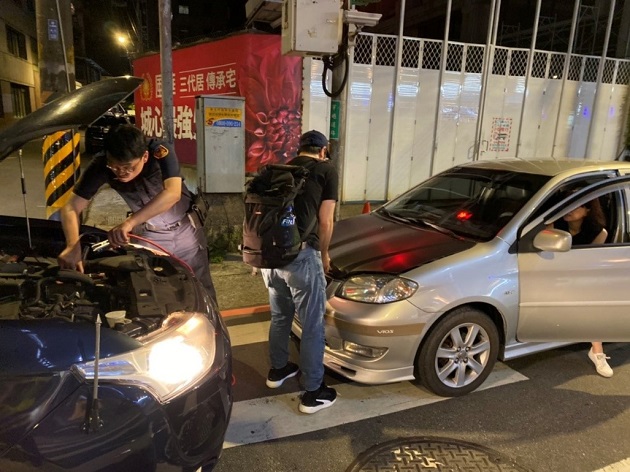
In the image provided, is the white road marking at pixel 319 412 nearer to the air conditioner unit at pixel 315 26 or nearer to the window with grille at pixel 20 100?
the air conditioner unit at pixel 315 26

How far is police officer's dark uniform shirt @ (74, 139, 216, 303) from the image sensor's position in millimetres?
3043

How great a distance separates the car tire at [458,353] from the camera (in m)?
3.18

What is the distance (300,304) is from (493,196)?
6.26ft

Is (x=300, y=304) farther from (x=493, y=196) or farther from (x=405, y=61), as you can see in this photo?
(x=405, y=61)

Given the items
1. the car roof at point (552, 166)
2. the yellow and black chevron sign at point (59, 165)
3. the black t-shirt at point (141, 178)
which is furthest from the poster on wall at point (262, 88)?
the black t-shirt at point (141, 178)

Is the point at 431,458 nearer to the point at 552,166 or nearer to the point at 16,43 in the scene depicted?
the point at 552,166

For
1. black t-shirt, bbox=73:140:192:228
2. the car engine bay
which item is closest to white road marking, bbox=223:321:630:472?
the car engine bay

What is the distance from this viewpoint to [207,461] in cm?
198

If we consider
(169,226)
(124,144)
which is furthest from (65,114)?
(169,226)

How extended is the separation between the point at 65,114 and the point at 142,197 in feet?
3.93

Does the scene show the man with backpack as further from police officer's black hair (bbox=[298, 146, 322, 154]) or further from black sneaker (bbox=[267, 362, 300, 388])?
black sneaker (bbox=[267, 362, 300, 388])

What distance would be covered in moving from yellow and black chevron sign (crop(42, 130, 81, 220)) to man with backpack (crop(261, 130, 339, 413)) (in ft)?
11.3

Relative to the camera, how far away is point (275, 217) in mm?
2914

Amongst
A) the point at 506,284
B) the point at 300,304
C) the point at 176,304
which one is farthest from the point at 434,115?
the point at 176,304
